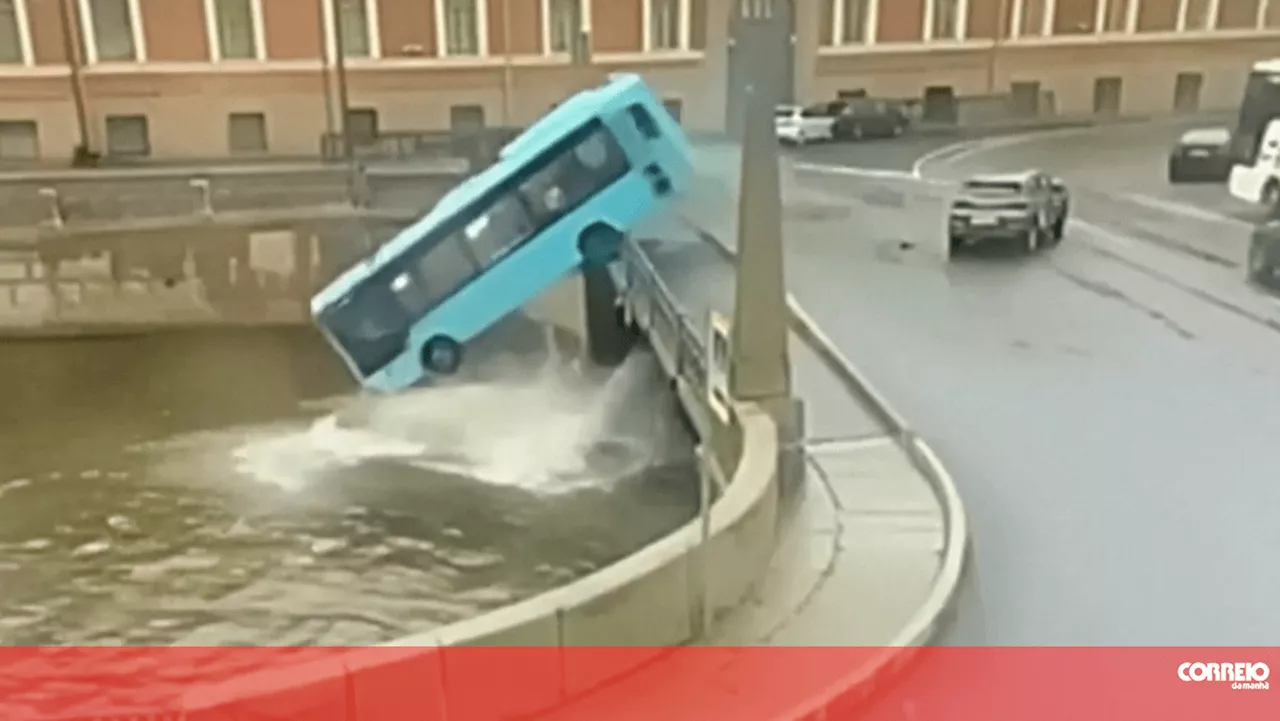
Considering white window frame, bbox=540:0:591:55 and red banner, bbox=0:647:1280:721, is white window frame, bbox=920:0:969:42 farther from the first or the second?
red banner, bbox=0:647:1280:721

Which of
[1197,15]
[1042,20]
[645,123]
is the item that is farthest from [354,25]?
[1197,15]

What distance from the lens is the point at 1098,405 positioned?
864 cm

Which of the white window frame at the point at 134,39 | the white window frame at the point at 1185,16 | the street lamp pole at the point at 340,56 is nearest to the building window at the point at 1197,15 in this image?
the white window frame at the point at 1185,16

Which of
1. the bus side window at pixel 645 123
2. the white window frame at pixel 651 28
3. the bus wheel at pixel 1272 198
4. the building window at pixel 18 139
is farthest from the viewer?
the building window at pixel 18 139

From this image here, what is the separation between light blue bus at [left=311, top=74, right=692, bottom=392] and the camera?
1027cm

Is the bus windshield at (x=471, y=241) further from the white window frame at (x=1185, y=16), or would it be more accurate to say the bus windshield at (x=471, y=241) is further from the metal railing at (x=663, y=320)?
the white window frame at (x=1185, y=16)

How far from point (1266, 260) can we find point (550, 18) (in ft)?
27.9

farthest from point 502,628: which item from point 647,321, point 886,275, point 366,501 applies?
point 886,275

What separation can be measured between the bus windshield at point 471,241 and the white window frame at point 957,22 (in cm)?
615

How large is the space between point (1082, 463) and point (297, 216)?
36.7 ft

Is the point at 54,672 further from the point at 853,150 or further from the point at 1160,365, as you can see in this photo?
the point at 853,150

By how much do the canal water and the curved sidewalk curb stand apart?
1374 millimetres

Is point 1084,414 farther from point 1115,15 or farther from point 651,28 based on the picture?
point 1115,15

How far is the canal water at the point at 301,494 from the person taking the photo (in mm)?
7082
